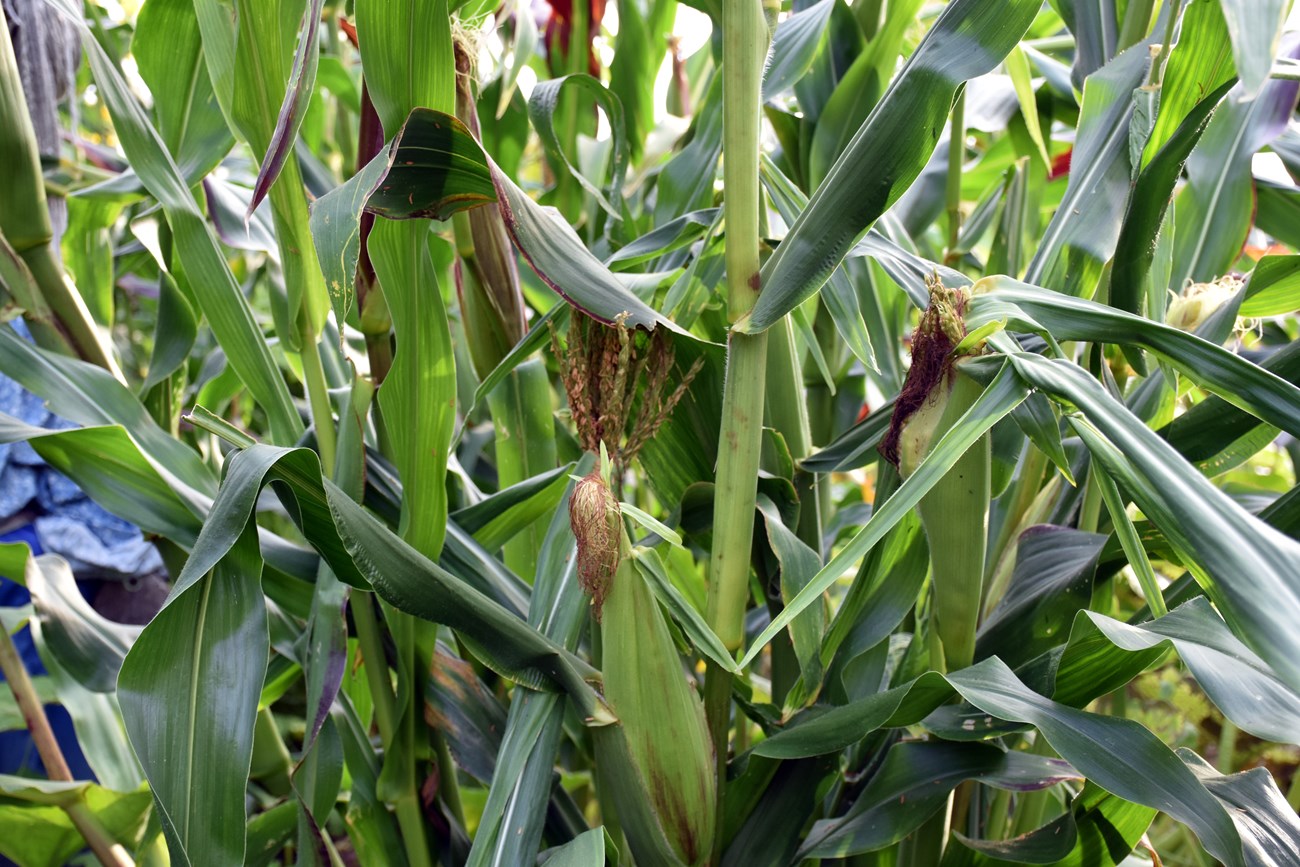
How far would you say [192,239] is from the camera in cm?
65

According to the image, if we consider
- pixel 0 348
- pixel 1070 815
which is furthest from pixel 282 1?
pixel 1070 815

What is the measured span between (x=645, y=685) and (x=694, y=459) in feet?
0.72

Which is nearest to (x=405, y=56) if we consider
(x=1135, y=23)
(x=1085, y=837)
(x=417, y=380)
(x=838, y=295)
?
(x=417, y=380)

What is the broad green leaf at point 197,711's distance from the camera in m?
0.47

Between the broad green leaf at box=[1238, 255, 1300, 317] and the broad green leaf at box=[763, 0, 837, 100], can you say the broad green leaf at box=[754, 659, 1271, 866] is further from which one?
the broad green leaf at box=[763, 0, 837, 100]

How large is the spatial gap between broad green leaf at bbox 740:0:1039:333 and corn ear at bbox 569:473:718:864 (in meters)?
0.16

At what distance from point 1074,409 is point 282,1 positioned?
497 millimetres

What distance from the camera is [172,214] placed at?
639 mm

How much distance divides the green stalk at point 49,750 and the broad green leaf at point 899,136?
70 cm

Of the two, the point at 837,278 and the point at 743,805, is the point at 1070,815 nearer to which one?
the point at 743,805

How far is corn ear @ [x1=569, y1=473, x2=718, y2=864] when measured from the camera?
53 cm

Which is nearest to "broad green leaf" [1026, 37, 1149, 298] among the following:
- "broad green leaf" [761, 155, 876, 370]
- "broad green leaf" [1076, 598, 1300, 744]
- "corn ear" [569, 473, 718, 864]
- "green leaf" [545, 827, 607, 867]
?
"broad green leaf" [761, 155, 876, 370]

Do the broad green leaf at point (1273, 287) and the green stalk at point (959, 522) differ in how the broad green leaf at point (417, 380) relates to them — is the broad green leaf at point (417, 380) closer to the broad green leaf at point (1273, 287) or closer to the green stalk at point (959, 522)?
the green stalk at point (959, 522)

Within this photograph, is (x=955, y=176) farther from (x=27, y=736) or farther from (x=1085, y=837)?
(x=27, y=736)
